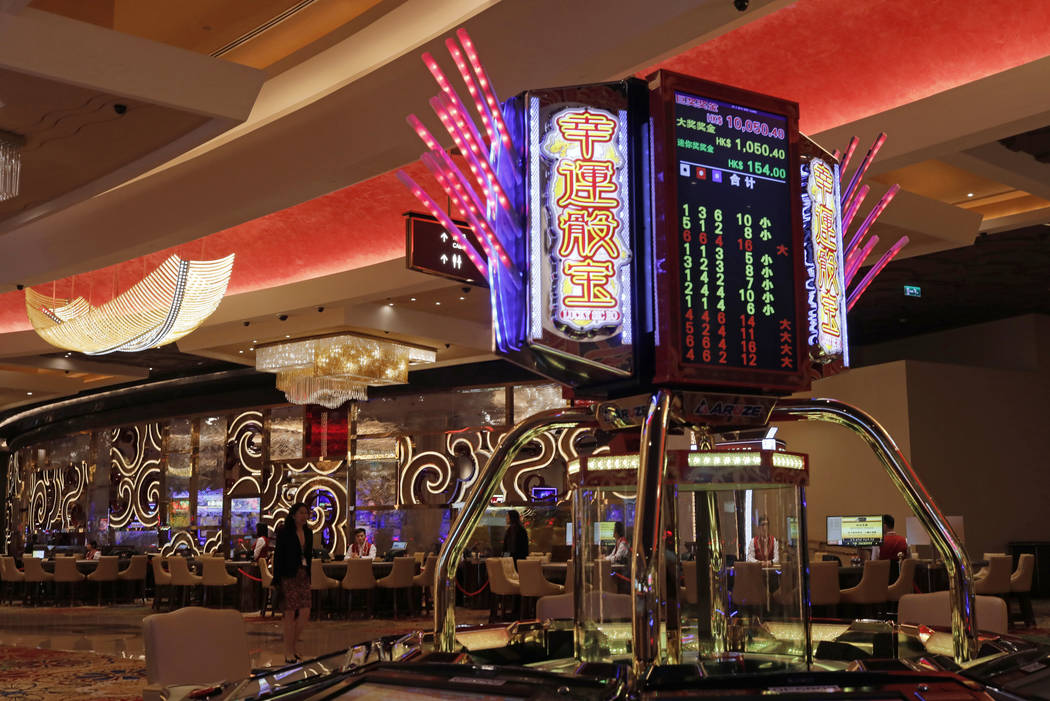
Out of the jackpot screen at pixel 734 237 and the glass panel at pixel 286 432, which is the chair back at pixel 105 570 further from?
the jackpot screen at pixel 734 237

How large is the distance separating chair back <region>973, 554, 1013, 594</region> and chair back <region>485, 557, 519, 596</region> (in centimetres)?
481

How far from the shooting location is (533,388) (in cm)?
1603

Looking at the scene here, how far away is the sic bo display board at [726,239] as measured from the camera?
2.49 metres

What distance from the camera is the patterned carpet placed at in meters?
6.96

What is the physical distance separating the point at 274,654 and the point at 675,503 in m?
7.26

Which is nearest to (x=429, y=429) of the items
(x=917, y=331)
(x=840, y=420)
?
(x=917, y=331)

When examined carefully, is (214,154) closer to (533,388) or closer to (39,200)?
(39,200)

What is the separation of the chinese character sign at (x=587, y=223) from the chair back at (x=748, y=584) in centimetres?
86

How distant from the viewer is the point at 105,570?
16.0 metres

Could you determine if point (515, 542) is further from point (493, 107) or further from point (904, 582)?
point (493, 107)

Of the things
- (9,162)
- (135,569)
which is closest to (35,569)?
(135,569)

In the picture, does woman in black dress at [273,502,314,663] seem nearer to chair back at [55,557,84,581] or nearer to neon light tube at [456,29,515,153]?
neon light tube at [456,29,515,153]

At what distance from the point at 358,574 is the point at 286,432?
5.79 m

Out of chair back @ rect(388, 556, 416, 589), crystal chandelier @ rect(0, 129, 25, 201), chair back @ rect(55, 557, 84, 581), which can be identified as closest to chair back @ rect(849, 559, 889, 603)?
chair back @ rect(388, 556, 416, 589)
